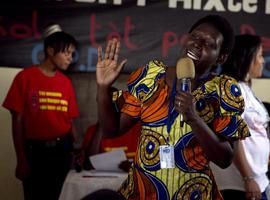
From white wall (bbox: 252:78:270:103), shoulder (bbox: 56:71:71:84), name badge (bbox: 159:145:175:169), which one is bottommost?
name badge (bbox: 159:145:175:169)

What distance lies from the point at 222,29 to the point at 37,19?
2.18 metres

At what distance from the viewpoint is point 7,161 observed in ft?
11.9

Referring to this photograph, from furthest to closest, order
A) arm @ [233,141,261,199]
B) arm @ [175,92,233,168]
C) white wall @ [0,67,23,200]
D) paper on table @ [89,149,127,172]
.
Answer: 1. white wall @ [0,67,23,200]
2. paper on table @ [89,149,127,172]
3. arm @ [233,141,261,199]
4. arm @ [175,92,233,168]

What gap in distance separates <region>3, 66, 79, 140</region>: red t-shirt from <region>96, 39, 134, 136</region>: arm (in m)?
1.83

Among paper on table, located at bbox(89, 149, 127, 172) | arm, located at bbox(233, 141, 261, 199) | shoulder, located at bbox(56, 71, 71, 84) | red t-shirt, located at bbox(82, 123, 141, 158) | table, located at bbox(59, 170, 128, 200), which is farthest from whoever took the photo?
shoulder, located at bbox(56, 71, 71, 84)

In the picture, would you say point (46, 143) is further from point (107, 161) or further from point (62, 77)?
point (107, 161)

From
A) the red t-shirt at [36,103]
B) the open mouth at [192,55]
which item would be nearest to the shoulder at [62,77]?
the red t-shirt at [36,103]

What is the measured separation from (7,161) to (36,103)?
69 centimetres

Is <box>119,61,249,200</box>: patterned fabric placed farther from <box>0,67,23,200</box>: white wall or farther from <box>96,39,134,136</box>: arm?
<box>0,67,23,200</box>: white wall

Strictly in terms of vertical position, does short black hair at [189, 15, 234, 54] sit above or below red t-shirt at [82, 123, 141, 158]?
above

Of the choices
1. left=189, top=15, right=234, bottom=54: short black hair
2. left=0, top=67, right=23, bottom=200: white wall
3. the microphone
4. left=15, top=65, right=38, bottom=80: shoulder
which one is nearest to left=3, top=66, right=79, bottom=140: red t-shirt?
left=15, top=65, right=38, bottom=80: shoulder

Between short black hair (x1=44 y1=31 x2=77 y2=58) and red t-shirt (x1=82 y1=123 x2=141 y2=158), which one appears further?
short black hair (x1=44 y1=31 x2=77 y2=58)

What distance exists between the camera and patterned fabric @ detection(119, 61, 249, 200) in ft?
4.26

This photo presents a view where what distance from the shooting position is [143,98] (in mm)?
1380
